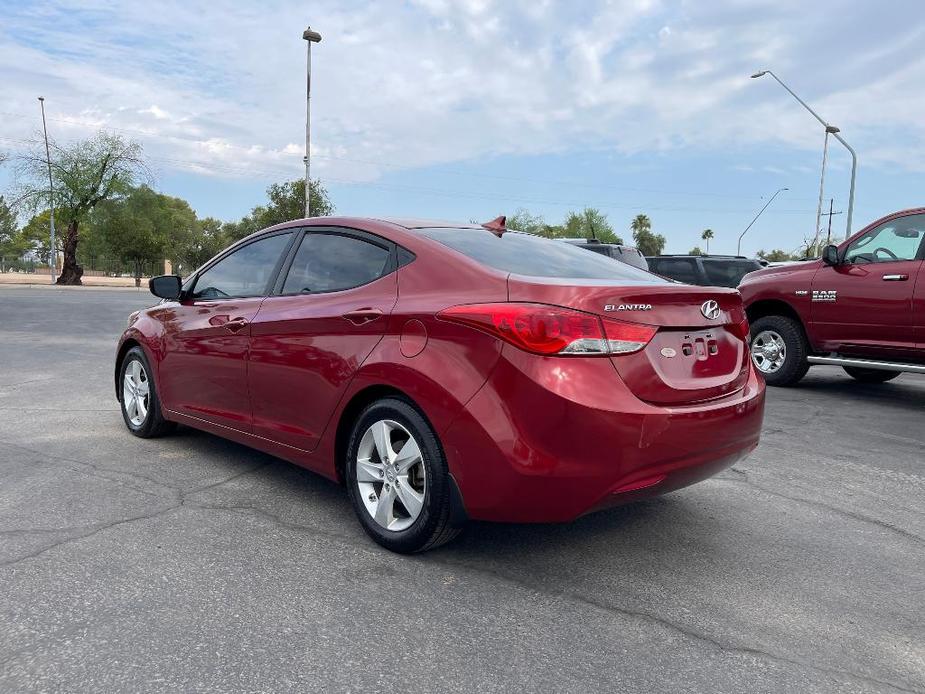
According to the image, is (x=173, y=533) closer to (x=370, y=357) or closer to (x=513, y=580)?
(x=370, y=357)

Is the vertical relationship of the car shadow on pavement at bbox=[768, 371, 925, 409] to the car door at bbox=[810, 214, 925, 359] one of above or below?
below

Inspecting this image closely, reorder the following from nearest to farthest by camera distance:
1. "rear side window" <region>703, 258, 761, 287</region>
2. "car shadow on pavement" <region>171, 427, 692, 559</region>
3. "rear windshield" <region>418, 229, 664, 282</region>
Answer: "rear windshield" <region>418, 229, 664, 282</region> < "car shadow on pavement" <region>171, 427, 692, 559</region> < "rear side window" <region>703, 258, 761, 287</region>

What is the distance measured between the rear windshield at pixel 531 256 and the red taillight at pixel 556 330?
1.22 feet

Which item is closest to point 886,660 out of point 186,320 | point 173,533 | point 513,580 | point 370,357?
point 513,580

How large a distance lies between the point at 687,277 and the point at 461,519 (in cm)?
1568

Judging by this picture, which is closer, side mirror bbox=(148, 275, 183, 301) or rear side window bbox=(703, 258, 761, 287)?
side mirror bbox=(148, 275, 183, 301)

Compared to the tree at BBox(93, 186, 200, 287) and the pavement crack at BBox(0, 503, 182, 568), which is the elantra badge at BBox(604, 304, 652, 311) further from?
the tree at BBox(93, 186, 200, 287)

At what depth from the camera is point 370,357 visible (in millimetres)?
3492

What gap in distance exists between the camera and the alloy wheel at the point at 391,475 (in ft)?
11.0

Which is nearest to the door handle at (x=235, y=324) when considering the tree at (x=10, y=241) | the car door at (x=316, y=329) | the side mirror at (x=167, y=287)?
the car door at (x=316, y=329)

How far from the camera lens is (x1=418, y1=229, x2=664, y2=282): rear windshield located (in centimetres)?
351

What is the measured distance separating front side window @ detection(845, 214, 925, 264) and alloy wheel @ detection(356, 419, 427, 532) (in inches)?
248

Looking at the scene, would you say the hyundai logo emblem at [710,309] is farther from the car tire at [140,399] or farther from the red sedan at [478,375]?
the car tire at [140,399]

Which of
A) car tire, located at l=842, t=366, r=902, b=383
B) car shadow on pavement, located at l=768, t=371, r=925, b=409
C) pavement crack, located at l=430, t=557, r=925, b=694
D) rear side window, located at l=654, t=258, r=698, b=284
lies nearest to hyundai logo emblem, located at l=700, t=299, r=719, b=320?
pavement crack, located at l=430, t=557, r=925, b=694
